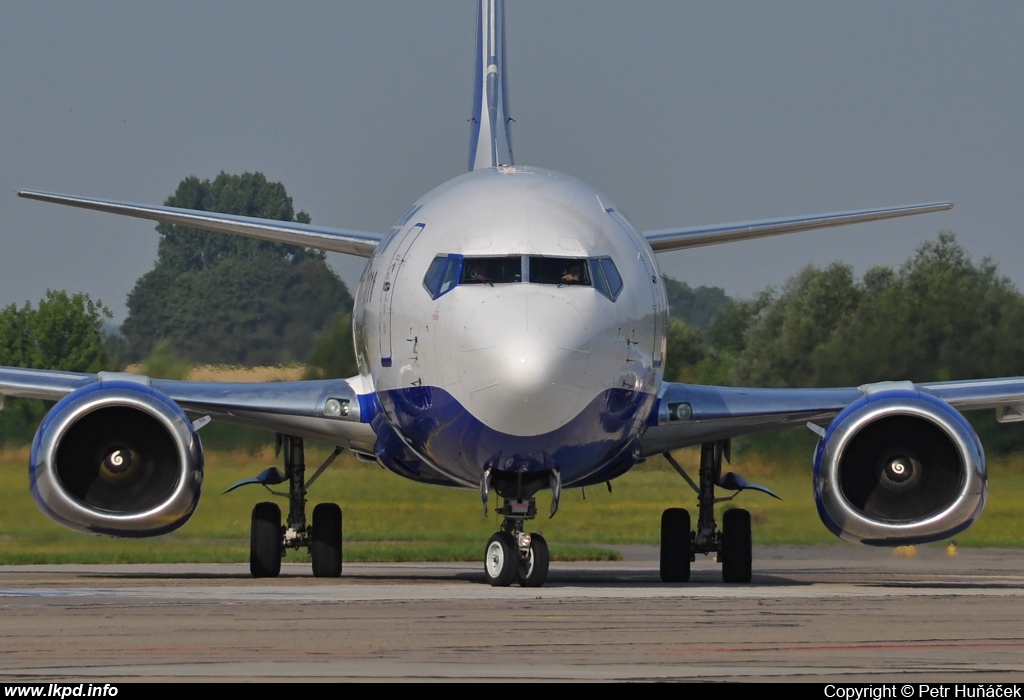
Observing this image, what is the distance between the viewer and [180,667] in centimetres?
816

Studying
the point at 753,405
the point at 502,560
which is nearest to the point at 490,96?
the point at 753,405

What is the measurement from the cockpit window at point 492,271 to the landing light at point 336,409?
3012 millimetres

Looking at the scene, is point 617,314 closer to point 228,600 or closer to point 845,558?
point 228,600

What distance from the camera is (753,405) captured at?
56.4 feet

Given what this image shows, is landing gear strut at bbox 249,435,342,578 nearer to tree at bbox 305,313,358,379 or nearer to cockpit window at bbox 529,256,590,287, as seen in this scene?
tree at bbox 305,313,358,379

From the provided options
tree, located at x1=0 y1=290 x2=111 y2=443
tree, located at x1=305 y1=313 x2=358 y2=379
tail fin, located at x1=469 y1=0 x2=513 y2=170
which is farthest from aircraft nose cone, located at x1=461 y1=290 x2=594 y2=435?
tree, located at x1=0 y1=290 x2=111 y2=443

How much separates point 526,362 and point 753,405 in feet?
14.4

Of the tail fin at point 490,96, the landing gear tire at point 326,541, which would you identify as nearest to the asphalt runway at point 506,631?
the landing gear tire at point 326,541

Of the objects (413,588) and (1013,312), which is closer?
(413,588)

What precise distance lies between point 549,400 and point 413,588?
2.31 metres

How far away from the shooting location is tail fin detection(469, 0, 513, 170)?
21859 mm

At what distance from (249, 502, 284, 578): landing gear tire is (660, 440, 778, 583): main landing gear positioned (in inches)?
155

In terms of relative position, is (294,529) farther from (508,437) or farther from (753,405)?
(508,437)
